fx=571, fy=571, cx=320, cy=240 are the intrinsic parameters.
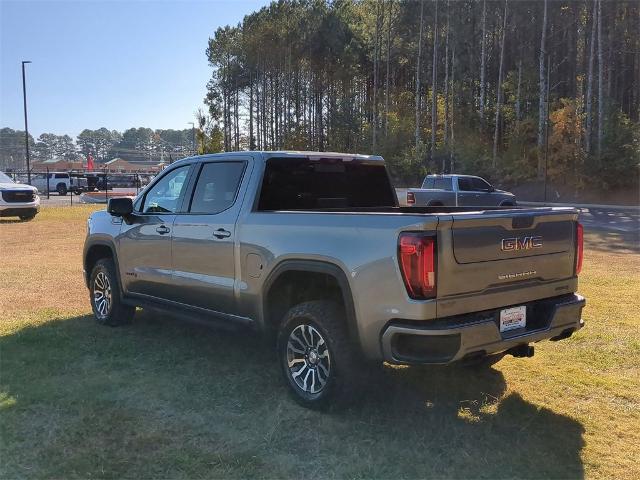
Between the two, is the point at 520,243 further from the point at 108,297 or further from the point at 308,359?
the point at 108,297

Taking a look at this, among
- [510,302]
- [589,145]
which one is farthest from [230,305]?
[589,145]

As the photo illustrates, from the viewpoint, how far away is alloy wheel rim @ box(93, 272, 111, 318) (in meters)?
6.30

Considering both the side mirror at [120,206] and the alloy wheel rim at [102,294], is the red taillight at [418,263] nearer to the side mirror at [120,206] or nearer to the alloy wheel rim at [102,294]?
the side mirror at [120,206]

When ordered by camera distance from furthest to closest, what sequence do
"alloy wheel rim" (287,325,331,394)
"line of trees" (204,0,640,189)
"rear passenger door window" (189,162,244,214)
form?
"line of trees" (204,0,640,189)
"rear passenger door window" (189,162,244,214)
"alloy wheel rim" (287,325,331,394)

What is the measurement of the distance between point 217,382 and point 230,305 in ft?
2.07

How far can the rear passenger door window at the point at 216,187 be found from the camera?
490cm

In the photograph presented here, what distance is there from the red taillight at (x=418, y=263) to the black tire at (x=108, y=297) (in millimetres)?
3798

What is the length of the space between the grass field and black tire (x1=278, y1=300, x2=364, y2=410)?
0.47 ft

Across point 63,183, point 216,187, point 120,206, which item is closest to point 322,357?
point 216,187

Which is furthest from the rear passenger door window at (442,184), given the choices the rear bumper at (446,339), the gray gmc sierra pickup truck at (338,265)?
the rear bumper at (446,339)

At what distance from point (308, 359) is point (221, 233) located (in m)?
1.31

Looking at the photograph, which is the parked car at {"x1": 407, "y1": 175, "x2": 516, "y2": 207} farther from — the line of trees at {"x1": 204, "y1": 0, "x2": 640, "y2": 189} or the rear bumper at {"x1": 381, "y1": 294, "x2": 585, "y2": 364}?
the rear bumper at {"x1": 381, "y1": 294, "x2": 585, "y2": 364}

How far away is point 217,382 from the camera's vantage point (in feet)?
15.3

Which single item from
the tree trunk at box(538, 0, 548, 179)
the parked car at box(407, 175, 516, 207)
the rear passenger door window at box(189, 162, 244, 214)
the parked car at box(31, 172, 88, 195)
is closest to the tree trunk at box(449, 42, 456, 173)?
the tree trunk at box(538, 0, 548, 179)
